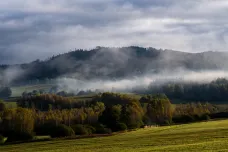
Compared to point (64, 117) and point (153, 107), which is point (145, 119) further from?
point (64, 117)

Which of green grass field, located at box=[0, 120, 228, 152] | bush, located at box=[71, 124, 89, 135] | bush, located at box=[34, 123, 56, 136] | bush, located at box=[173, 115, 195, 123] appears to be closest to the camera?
green grass field, located at box=[0, 120, 228, 152]

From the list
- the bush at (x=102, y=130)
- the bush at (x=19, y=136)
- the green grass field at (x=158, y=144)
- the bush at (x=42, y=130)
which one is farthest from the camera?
the bush at (x=42, y=130)

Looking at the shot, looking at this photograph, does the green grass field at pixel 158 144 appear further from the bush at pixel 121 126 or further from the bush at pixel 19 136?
the bush at pixel 121 126

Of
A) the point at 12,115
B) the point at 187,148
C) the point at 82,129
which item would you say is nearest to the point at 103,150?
the point at 187,148

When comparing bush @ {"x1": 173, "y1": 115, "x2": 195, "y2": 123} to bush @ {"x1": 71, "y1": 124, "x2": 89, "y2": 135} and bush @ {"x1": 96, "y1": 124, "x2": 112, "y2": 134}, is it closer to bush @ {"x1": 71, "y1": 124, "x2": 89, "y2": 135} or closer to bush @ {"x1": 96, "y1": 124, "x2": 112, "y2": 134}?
bush @ {"x1": 96, "y1": 124, "x2": 112, "y2": 134}

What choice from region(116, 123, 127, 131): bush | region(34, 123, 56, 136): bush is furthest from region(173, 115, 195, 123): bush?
region(34, 123, 56, 136): bush

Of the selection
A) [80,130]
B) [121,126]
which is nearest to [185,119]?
[121,126]

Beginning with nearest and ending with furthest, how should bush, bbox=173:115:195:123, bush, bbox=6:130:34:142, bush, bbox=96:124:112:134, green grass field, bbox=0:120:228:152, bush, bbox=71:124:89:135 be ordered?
green grass field, bbox=0:120:228:152
bush, bbox=71:124:89:135
bush, bbox=6:130:34:142
bush, bbox=96:124:112:134
bush, bbox=173:115:195:123

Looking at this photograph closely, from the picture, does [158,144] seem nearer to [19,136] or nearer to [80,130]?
[80,130]

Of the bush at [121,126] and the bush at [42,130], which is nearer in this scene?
the bush at [121,126]

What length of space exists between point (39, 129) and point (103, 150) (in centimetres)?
7063

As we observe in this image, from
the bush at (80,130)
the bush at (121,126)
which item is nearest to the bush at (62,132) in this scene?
the bush at (80,130)

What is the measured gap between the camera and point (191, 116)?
5664 inches

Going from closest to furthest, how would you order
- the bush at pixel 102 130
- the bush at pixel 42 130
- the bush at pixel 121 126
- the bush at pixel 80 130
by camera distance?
the bush at pixel 80 130
the bush at pixel 102 130
the bush at pixel 121 126
the bush at pixel 42 130
